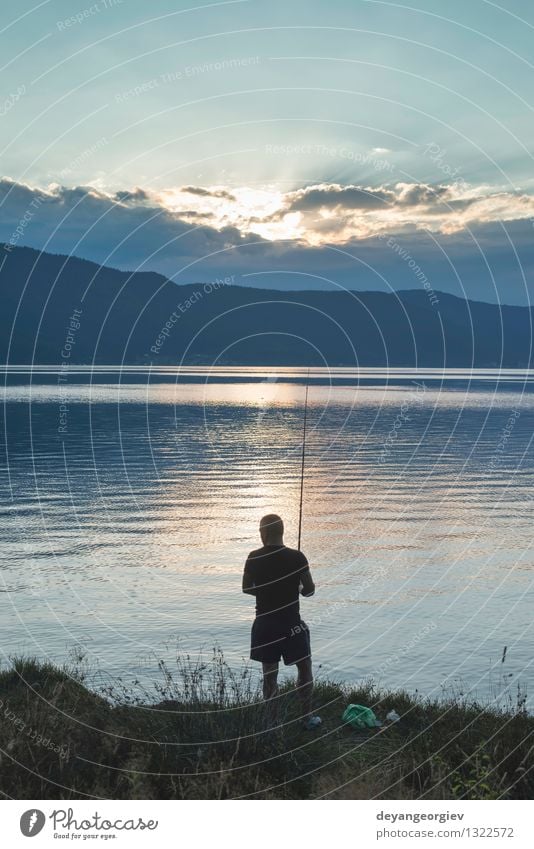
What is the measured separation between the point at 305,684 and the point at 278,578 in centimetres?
142

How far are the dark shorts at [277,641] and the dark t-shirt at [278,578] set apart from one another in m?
0.10

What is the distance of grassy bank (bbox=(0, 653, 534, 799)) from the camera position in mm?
8336

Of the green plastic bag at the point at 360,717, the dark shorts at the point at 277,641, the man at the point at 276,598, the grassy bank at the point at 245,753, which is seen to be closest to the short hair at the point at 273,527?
the man at the point at 276,598

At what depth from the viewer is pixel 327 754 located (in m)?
9.44

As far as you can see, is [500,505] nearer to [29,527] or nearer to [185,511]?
[185,511]

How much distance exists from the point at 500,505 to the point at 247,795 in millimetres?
27228

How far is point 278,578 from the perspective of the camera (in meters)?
10.1

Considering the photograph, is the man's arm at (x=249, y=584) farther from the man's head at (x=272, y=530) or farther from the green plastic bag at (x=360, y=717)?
the green plastic bag at (x=360, y=717)

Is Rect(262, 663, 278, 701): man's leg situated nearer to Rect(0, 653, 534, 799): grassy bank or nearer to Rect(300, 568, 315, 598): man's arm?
Rect(0, 653, 534, 799): grassy bank

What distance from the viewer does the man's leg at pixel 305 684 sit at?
10516 millimetres

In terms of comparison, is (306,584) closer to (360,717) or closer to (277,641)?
(277,641)

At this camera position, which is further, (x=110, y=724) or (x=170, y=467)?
(x=170, y=467)

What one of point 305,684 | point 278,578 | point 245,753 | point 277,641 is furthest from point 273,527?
point 245,753

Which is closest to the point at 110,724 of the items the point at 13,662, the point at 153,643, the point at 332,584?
the point at 13,662
